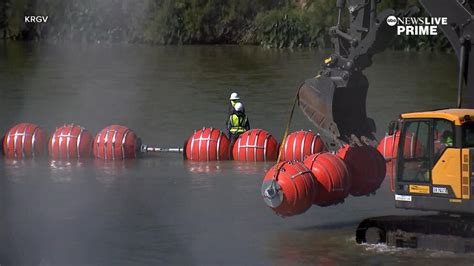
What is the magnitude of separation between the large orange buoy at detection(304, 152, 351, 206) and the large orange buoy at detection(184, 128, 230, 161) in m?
10.9

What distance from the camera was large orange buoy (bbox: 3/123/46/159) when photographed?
39719 mm

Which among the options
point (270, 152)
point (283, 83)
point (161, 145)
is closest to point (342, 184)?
point (270, 152)

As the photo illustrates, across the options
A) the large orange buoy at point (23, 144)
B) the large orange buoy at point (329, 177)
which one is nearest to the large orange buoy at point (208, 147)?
the large orange buoy at point (23, 144)

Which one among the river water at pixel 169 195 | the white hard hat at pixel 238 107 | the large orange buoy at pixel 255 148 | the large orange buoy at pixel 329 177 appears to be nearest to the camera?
the river water at pixel 169 195

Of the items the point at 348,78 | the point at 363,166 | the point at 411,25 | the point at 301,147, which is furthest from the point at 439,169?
the point at 301,147

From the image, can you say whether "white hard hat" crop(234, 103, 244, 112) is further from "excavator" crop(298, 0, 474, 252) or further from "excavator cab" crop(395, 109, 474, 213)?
"excavator cab" crop(395, 109, 474, 213)

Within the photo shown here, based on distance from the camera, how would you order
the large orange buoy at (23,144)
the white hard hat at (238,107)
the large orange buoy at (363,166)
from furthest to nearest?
the large orange buoy at (23,144), the white hard hat at (238,107), the large orange buoy at (363,166)

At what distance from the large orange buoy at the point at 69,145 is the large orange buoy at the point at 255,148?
4.87 m

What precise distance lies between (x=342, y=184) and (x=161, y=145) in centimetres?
1714

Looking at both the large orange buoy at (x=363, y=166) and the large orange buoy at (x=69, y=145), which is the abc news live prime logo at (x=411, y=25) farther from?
the large orange buoy at (x=69, y=145)

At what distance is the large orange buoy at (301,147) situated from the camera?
119 feet

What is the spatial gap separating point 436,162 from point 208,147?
1534 cm

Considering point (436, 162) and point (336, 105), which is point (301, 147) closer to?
point (336, 105)

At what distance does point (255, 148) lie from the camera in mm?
37781
